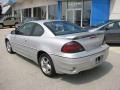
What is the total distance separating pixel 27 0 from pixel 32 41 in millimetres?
27909

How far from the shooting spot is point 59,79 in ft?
15.8

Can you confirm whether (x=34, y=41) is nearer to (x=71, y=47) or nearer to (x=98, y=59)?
(x=71, y=47)

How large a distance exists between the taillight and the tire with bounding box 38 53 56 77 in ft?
2.03

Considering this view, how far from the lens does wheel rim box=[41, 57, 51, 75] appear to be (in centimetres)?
488

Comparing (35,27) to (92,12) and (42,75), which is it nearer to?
(42,75)

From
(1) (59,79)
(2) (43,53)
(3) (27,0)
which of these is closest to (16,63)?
(2) (43,53)

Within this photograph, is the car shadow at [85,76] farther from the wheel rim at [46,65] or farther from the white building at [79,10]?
the white building at [79,10]

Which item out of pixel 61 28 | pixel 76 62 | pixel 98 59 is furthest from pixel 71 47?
pixel 61 28

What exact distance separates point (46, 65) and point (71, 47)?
107cm

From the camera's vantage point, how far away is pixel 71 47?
4.29 meters

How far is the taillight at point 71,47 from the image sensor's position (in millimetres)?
4289

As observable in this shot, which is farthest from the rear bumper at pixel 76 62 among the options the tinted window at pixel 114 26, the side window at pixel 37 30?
the tinted window at pixel 114 26

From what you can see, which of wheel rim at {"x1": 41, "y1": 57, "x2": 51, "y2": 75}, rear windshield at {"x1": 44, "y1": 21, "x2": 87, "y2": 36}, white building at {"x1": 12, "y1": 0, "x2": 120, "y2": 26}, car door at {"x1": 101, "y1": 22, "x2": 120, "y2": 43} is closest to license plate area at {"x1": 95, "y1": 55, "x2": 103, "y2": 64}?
rear windshield at {"x1": 44, "y1": 21, "x2": 87, "y2": 36}

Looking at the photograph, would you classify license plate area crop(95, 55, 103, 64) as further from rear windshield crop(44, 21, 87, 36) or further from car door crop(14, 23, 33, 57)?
car door crop(14, 23, 33, 57)
